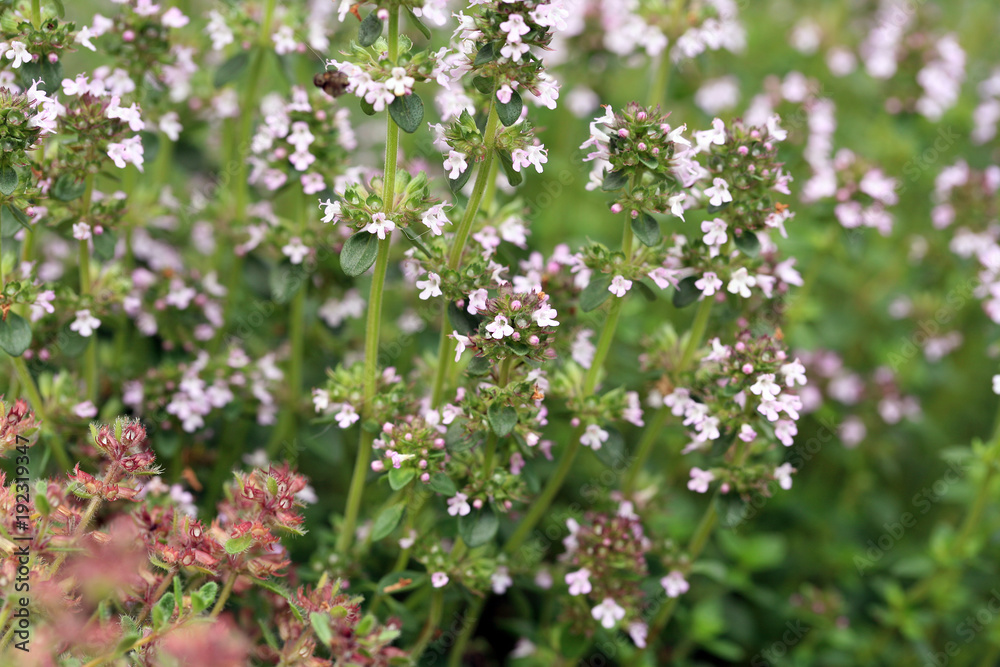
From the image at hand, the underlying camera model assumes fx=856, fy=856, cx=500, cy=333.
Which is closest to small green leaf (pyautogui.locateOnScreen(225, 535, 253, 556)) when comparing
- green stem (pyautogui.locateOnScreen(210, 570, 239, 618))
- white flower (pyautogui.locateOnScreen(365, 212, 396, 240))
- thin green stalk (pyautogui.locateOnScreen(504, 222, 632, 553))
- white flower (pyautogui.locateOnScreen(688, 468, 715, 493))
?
green stem (pyautogui.locateOnScreen(210, 570, 239, 618))

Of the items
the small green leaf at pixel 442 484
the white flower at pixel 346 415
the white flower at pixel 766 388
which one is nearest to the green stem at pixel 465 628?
the small green leaf at pixel 442 484

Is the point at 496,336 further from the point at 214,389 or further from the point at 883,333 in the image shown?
the point at 883,333

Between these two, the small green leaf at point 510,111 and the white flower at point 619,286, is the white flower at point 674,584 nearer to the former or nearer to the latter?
the white flower at point 619,286

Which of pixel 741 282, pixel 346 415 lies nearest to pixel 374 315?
pixel 346 415

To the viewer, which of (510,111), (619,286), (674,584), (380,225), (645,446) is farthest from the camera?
(645,446)

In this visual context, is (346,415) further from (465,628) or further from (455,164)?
(465,628)

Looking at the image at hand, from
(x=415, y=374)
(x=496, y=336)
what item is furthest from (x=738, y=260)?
(x=415, y=374)
